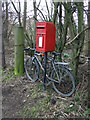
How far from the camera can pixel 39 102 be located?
118 inches

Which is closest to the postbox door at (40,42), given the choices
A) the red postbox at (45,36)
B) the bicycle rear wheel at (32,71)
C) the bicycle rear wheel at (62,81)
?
the red postbox at (45,36)

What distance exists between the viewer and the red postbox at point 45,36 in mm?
3033

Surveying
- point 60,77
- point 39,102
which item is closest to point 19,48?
point 60,77

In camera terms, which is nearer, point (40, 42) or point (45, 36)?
point (45, 36)

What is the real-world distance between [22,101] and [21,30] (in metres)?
2.33

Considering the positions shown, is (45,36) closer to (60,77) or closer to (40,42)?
(40,42)

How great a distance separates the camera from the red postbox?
3.03 metres

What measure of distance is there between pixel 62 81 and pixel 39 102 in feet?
2.54

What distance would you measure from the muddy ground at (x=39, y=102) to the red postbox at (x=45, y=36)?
1126 mm

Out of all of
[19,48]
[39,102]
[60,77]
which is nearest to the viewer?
[39,102]

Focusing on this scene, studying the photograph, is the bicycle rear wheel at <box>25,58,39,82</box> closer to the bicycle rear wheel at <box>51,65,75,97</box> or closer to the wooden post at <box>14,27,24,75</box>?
Answer: the wooden post at <box>14,27,24,75</box>

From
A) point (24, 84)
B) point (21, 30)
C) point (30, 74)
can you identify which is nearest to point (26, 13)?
point (21, 30)

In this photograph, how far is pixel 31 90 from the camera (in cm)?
353

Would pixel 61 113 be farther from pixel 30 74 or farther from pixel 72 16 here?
pixel 72 16
